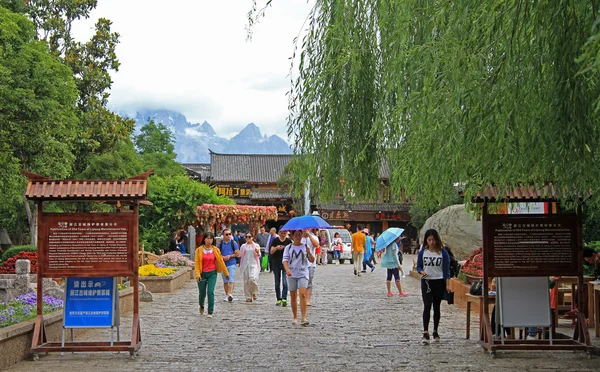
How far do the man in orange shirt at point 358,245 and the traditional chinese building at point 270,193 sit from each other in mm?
33557

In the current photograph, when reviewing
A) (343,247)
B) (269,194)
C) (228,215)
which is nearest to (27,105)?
(228,215)

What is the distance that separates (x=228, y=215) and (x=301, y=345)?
26772 mm

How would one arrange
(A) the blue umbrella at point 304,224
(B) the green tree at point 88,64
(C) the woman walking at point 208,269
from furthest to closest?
1. (B) the green tree at point 88,64
2. (A) the blue umbrella at point 304,224
3. (C) the woman walking at point 208,269

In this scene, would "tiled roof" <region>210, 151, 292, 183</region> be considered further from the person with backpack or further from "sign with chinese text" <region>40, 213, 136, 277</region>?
"sign with chinese text" <region>40, 213, 136, 277</region>

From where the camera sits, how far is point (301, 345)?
10.9 m

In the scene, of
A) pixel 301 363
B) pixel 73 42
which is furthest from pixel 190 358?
pixel 73 42

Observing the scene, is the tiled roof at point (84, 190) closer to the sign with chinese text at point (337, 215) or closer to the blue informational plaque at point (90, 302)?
the blue informational plaque at point (90, 302)

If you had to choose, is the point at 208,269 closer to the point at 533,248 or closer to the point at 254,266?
the point at 254,266

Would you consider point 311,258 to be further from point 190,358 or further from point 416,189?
point 416,189

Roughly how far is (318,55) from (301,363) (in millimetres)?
3882

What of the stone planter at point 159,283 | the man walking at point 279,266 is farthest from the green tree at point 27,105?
the man walking at point 279,266

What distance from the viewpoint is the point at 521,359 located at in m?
9.63

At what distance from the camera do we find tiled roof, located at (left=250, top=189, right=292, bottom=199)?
68.4 metres

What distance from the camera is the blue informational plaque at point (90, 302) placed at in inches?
402
